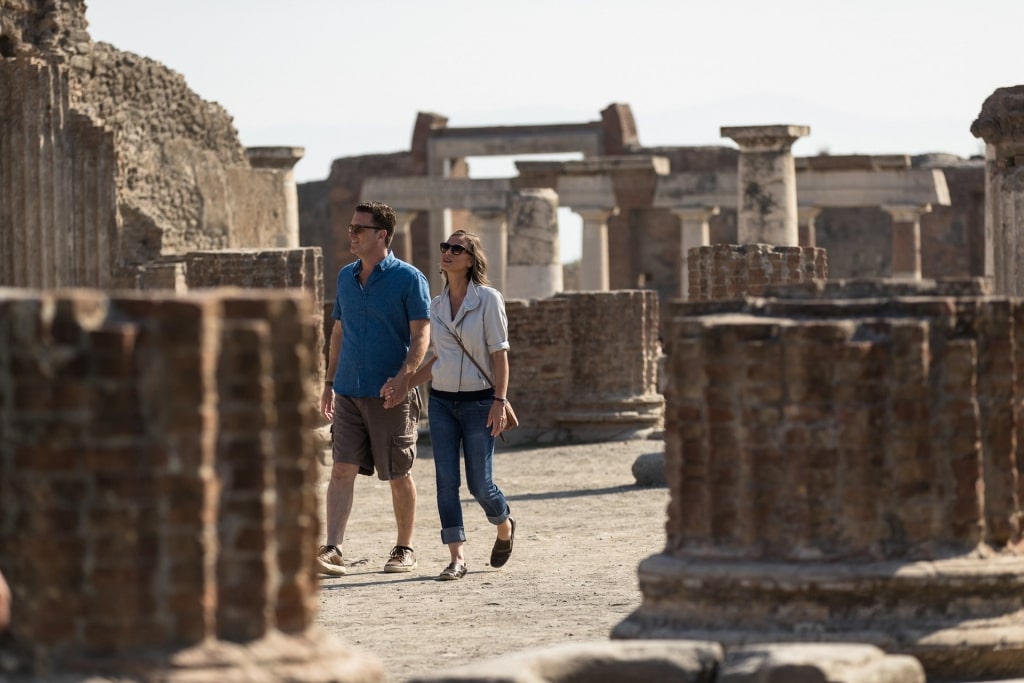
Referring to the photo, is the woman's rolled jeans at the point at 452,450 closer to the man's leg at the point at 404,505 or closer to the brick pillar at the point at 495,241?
the man's leg at the point at 404,505

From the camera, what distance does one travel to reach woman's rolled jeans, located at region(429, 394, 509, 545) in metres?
7.78

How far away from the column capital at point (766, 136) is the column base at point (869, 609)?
1526 cm

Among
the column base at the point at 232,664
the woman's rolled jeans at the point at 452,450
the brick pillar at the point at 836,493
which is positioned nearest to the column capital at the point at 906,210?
the woman's rolled jeans at the point at 452,450

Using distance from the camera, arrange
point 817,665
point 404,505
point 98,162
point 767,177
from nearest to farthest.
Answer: point 817,665, point 404,505, point 98,162, point 767,177

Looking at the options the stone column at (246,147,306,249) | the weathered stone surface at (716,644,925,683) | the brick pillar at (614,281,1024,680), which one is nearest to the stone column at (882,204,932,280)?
the stone column at (246,147,306,249)

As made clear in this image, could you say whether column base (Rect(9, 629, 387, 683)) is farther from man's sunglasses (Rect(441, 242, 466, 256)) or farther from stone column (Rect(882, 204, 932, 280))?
stone column (Rect(882, 204, 932, 280))

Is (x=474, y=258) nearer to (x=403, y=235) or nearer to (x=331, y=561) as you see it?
(x=331, y=561)

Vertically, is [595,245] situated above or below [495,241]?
below

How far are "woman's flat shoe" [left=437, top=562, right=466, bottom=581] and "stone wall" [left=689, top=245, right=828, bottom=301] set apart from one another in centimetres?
460

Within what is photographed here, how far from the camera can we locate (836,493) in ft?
16.5

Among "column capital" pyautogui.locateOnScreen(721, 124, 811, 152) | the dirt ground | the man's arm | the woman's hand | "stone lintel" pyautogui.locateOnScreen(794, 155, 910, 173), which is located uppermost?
"stone lintel" pyautogui.locateOnScreen(794, 155, 910, 173)

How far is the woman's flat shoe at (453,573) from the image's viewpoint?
777 centimetres

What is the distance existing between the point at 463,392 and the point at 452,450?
24 centimetres

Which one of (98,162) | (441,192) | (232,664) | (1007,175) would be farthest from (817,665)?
(441,192)
